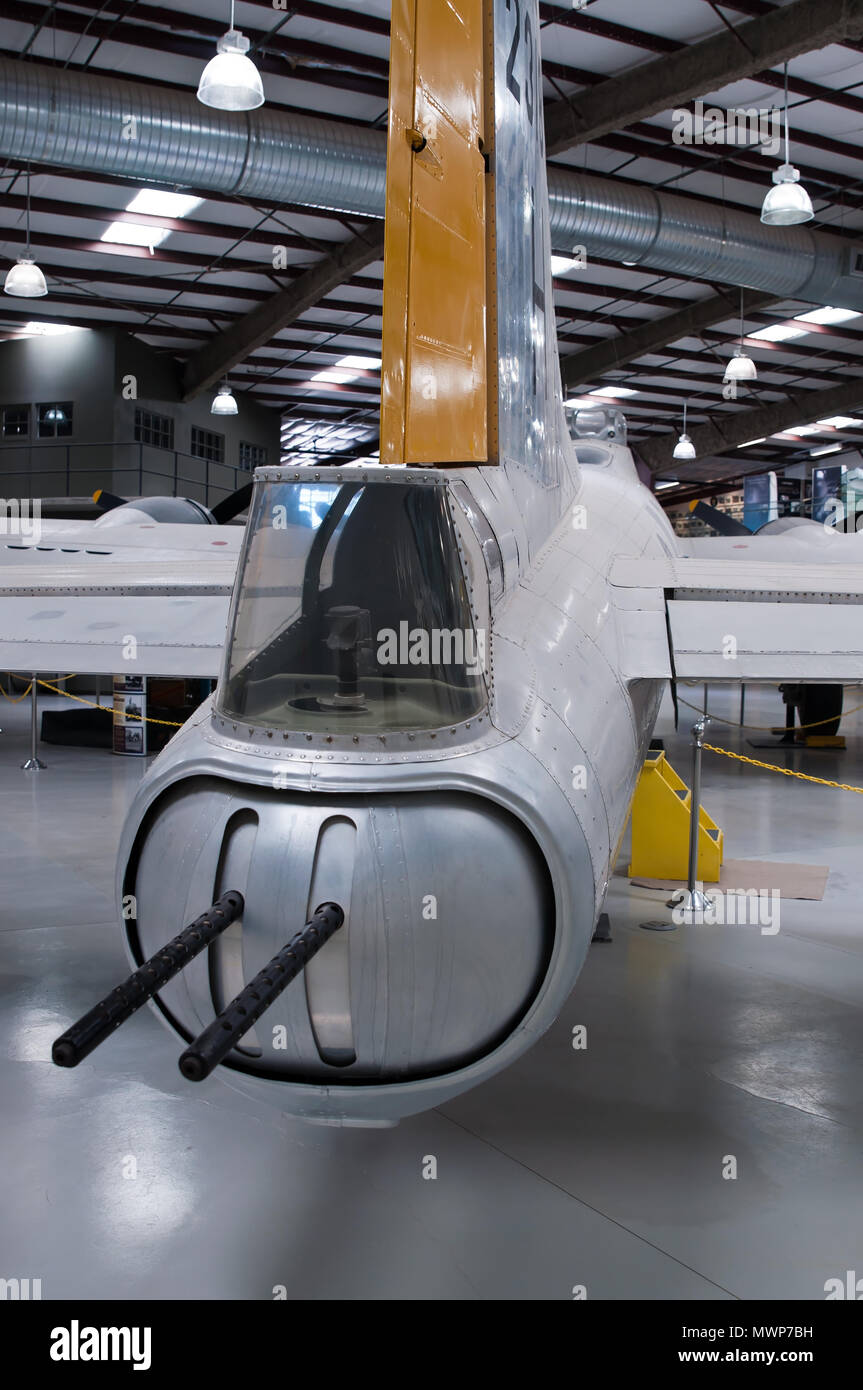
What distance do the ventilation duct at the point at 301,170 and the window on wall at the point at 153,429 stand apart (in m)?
11.8

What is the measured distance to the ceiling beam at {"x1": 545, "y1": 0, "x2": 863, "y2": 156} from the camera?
36.3ft

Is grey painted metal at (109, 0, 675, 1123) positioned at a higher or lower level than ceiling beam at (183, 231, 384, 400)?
lower

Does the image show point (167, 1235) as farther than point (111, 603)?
No

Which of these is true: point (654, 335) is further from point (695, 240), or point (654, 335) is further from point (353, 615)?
point (353, 615)

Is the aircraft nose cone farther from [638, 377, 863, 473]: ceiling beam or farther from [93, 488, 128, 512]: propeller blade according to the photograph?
[638, 377, 863, 473]: ceiling beam

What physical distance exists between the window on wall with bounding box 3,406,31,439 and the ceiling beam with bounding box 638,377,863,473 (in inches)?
814

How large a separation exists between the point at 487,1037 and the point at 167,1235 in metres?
1.49

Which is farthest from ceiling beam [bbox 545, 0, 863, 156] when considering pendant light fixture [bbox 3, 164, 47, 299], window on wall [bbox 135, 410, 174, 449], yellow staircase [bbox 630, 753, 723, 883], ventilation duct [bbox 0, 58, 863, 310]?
window on wall [bbox 135, 410, 174, 449]

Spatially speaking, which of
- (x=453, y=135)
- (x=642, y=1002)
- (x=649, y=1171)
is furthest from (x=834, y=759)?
(x=453, y=135)

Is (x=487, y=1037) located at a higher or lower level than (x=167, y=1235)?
Result: higher

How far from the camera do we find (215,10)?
11.9 metres

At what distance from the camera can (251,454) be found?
101 ft

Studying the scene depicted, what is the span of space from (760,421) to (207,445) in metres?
16.9
